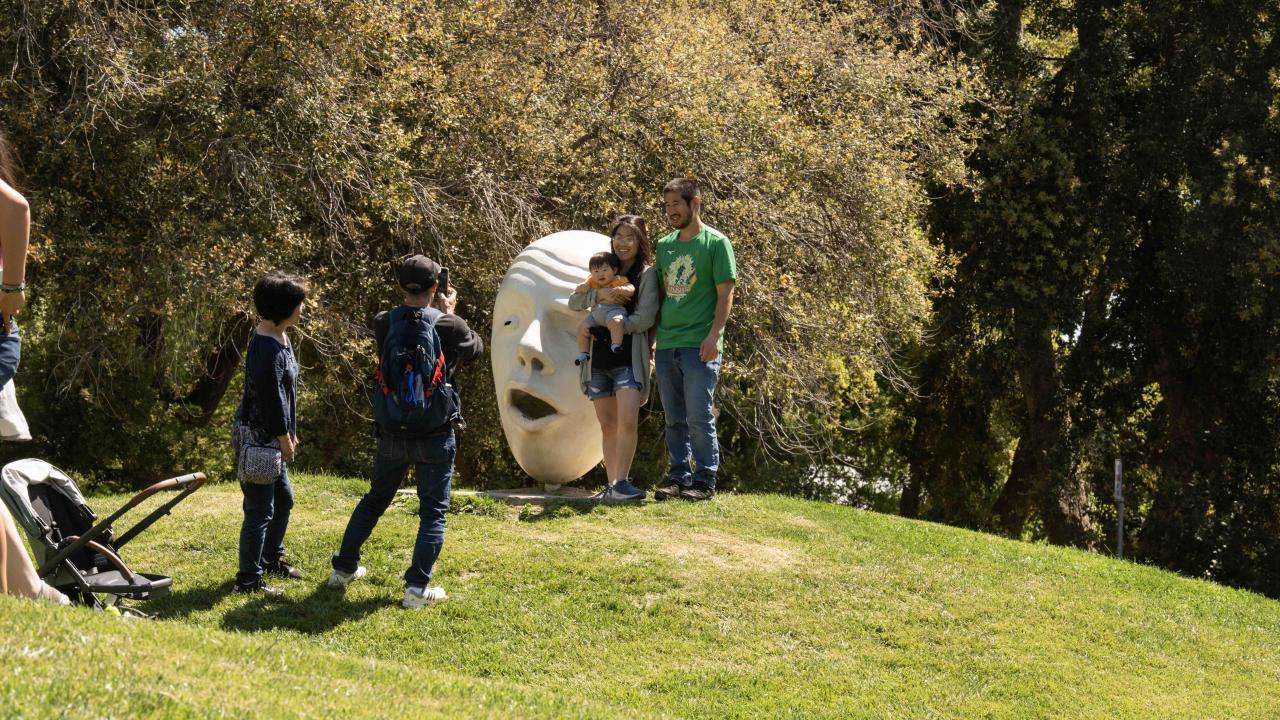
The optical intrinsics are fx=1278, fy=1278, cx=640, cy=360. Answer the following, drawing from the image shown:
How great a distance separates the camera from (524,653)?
609cm

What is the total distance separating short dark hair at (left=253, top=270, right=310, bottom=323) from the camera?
617cm

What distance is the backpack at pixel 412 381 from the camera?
6117mm

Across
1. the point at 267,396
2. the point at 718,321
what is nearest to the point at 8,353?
the point at 267,396

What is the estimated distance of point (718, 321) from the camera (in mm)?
8164

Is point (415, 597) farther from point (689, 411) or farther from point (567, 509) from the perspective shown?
point (689, 411)

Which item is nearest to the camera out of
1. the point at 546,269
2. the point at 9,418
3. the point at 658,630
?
the point at 9,418

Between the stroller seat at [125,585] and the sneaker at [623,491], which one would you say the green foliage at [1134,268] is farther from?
the stroller seat at [125,585]

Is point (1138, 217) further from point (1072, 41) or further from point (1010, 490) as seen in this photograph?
point (1010, 490)

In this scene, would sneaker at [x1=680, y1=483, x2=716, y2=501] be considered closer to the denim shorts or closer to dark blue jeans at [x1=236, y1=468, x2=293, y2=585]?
the denim shorts

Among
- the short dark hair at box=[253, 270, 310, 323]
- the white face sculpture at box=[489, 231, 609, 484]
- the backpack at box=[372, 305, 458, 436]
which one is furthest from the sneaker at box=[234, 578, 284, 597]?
the white face sculpture at box=[489, 231, 609, 484]

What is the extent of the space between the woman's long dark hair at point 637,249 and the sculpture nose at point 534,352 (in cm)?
67

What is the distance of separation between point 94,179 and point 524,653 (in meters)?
6.85

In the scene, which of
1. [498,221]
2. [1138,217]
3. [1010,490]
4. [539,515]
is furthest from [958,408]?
[539,515]

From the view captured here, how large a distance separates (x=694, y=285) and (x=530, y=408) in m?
1.58
